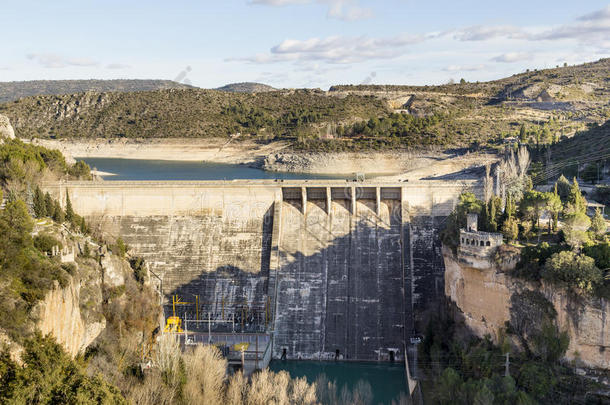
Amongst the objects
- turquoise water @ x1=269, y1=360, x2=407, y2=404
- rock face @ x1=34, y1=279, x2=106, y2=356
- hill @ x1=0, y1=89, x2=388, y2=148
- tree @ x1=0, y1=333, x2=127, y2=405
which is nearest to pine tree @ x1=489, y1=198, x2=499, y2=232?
turquoise water @ x1=269, y1=360, x2=407, y2=404

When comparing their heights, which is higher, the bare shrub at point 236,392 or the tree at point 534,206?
the tree at point 534,206

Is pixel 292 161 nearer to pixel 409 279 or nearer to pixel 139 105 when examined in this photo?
pixel 139 105

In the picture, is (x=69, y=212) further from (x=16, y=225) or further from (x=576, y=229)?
(x=576, y=229)

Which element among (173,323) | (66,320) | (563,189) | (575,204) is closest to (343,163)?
(563,189)

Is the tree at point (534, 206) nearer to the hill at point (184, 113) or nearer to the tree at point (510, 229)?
the tree at point (510, 229)

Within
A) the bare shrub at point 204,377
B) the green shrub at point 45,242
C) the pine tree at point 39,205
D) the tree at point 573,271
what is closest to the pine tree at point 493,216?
the tree at point 573,271

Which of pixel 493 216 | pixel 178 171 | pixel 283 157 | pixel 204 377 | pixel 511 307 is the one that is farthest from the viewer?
pixel 283 157

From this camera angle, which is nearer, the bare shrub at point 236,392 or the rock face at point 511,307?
the rock face at point 511,307

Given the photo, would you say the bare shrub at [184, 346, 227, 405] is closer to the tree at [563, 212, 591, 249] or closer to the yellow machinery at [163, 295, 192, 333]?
the yellow machinery at [163, 295, 192, 333]
